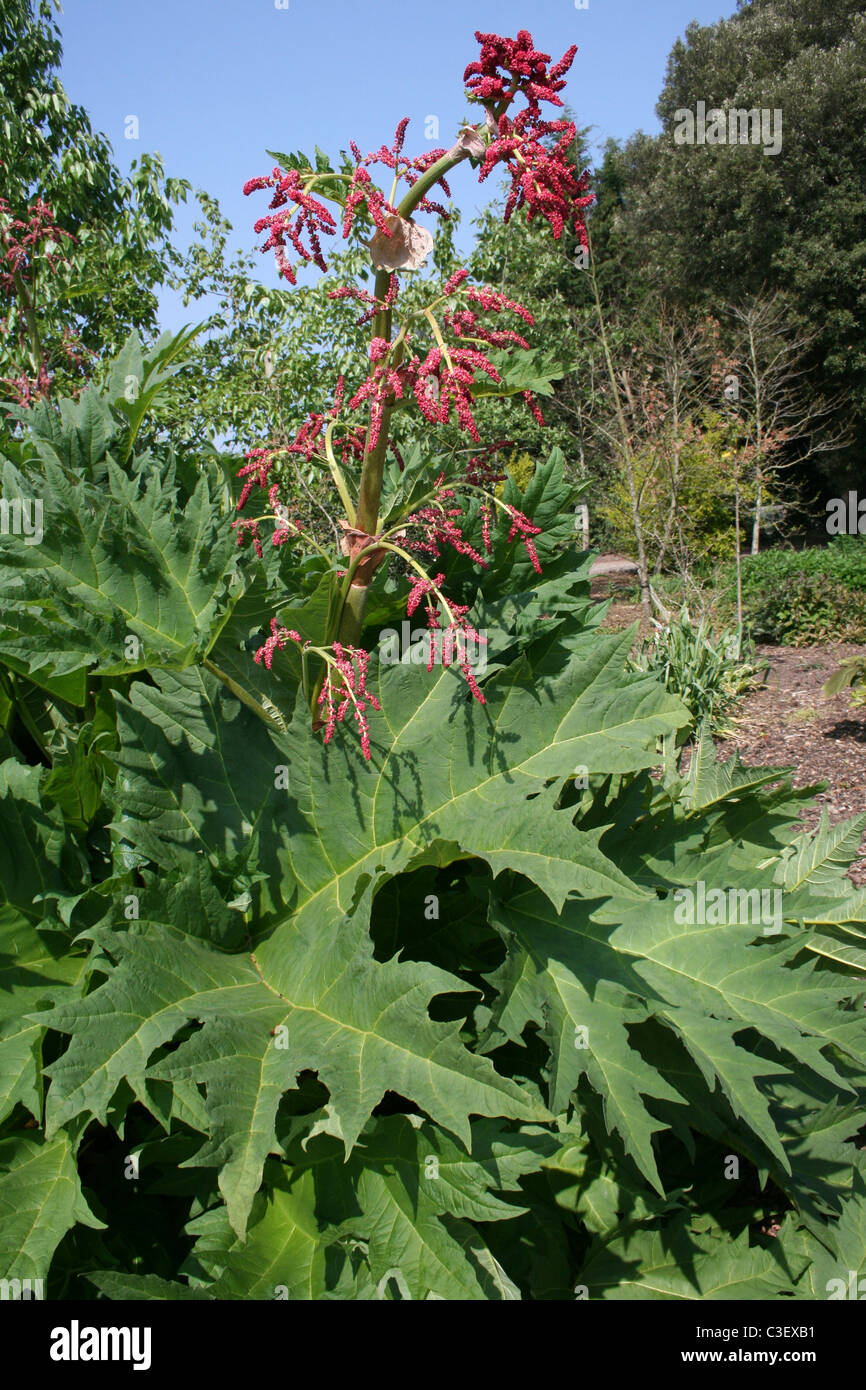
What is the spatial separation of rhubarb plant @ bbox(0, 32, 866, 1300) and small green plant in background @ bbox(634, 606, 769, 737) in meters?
6.77

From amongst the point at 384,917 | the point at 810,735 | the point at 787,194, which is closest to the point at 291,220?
the point at 384,917

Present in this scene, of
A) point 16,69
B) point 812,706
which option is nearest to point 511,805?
point 812,706

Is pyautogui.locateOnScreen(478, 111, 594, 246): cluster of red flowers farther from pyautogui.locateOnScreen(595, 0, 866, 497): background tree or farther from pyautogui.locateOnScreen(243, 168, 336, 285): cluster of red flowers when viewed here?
pyautogui.locateOnScreen(595, 0, 866, 497): background tree

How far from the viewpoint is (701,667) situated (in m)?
8.70

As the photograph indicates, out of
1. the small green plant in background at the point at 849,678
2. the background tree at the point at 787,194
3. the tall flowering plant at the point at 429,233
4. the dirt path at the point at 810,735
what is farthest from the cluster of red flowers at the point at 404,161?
the background tree at the point at 787,194

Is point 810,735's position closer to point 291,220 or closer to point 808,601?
point 808,601

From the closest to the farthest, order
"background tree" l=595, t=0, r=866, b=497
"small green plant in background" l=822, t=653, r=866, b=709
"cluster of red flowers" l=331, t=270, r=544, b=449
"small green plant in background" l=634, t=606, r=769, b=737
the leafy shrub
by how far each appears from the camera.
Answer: "cluster of red flowers" l=331, t=270, r=544, b=449 < "small green plant in background" l=822, t=653, r=866, b=709 < "small green plant in background" l=634, t=606, r=769, b=737 < the leafy shrub < "background tree" l=595, t=0, r=866, b=497

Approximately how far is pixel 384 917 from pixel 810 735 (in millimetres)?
7252

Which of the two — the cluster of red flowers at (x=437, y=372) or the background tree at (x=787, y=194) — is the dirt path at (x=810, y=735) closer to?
the cluster of red flowers at (x=437, y=372)

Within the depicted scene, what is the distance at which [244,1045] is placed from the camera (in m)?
1.14

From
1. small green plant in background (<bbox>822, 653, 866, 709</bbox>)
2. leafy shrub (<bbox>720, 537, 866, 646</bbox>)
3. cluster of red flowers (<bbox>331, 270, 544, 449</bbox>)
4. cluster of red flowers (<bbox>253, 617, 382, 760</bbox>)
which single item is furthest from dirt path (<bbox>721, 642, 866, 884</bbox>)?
cluster of red flowers (<bbox>331, 270, 544, 449</bbox>)

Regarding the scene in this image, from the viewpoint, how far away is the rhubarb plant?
3.71 ft
